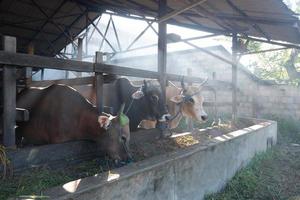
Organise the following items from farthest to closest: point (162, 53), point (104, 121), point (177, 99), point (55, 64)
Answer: point (177, 99), point (162, 53), point (104, 121), point (55, 64)

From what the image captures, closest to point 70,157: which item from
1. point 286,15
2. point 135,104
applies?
point 135,104

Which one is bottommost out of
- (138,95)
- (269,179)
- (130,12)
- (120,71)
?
(269,179)

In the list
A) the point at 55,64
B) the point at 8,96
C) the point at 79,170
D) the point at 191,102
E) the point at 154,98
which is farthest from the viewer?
the point at 191,102

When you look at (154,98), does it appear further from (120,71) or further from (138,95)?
(120,71)

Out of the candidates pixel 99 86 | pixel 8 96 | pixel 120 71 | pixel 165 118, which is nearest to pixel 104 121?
pixel 99 86

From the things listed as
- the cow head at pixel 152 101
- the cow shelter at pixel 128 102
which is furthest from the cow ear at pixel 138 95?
the cow shelter at pixel 128 102

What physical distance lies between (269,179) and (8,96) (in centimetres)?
439

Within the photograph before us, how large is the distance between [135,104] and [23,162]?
2.73m

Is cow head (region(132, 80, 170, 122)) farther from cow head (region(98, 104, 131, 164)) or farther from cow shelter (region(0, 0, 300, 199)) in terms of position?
cow head (region(98, 104, 131, 164))

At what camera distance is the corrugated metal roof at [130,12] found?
4.99m

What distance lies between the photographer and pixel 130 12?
7883 millimetres

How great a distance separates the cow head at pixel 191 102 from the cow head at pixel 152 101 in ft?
2.99

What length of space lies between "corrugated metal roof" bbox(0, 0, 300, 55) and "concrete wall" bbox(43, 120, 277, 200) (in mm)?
2197

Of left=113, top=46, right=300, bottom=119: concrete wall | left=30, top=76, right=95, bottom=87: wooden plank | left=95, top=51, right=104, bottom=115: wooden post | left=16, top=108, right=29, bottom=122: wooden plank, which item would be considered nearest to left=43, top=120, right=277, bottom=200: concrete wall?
left=16, top=108, right=29, bottom=122: wooden plank
